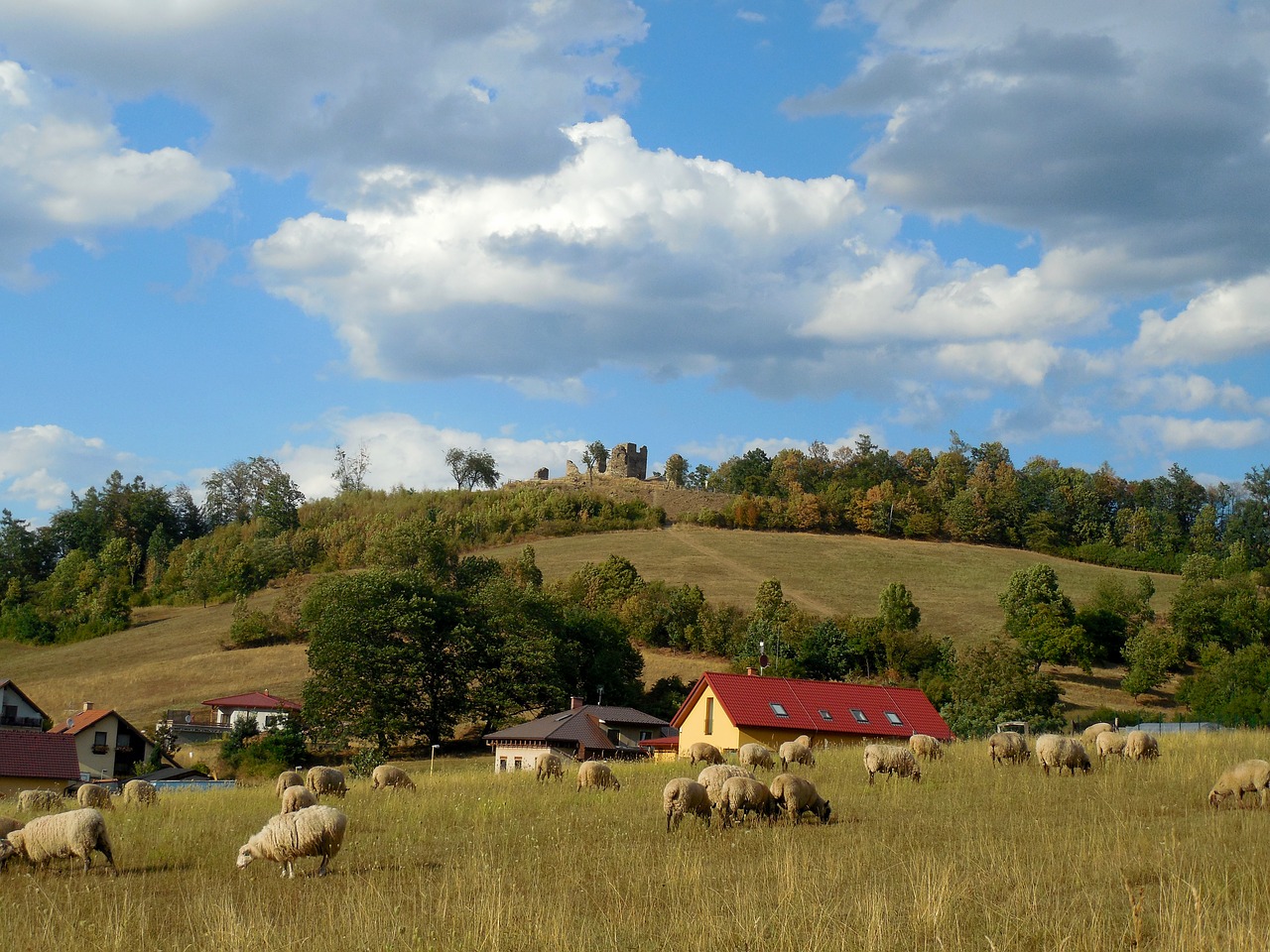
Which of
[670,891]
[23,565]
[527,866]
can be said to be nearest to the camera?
[670,891]

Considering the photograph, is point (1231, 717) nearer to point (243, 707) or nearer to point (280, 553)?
point (243, 707)

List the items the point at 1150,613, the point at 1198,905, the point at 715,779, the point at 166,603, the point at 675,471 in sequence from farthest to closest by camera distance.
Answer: the point at 675,471 < the point at 166,603 < the point at 1150,613 < the point at 715,779 < the point at 1198,905

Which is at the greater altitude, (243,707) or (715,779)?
(715,779)

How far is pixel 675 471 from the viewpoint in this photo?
16112 centimetres

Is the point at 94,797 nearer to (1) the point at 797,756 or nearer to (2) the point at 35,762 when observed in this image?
(1) the point at 797,756

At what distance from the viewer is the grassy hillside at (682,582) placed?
255 feet

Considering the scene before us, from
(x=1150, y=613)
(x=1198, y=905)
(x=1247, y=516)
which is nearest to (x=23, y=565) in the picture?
(x=1150, y=613)

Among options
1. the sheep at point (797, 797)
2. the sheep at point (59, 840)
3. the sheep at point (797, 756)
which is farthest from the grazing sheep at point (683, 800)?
the sheep at point (797, 756)

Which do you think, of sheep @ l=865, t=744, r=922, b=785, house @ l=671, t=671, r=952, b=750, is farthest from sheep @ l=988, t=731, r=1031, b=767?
house @ l=671, t=671, r=952, b=750

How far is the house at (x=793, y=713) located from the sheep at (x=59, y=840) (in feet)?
101

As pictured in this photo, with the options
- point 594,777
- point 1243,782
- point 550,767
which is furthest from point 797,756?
point 1243,782

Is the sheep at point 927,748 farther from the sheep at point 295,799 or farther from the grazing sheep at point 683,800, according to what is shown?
the sheep at point 295,799

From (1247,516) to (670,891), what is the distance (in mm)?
126117

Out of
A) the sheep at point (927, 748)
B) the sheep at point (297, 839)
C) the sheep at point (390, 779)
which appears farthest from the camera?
the sheep at point (927, 748)
